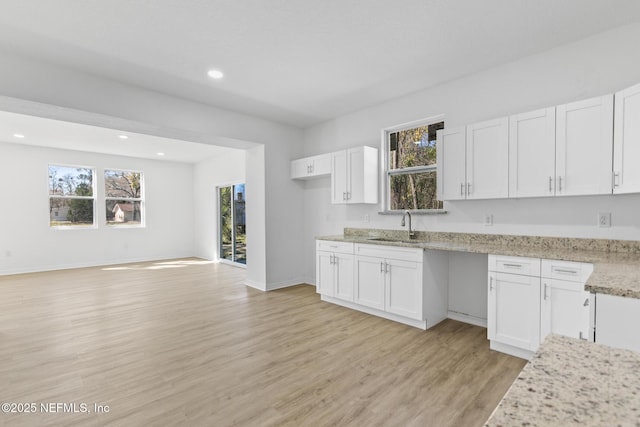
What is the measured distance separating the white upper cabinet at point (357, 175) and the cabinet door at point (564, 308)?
7.65 ft

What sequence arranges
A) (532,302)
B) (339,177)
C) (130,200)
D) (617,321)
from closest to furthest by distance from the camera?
(617,321)
(532,302)
(339,177)
(130,200)

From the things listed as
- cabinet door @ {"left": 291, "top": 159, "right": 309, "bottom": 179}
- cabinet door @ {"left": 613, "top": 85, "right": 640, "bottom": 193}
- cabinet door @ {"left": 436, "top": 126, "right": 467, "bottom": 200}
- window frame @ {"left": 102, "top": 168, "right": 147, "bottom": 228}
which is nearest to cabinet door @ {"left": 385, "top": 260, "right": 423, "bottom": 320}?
cabinet door @ {"left": 436, "top": 126, "right": 467, "bottom": 200}

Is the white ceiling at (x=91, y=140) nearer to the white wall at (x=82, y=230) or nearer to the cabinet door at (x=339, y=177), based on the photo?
the white wall at (x=82, y=230)

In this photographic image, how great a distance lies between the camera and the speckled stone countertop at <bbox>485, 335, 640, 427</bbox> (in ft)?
1.73

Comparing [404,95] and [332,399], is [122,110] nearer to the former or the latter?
[404,95]

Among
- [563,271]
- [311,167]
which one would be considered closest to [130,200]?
[311,167]

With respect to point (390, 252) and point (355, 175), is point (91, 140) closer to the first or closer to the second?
point (355, 175)

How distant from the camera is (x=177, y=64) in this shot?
10.5 feet

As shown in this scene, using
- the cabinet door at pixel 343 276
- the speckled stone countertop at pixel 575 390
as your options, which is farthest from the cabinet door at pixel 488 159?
the speckled stone countertop at pixel 575 390

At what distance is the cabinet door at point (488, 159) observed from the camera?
3010 millimetres

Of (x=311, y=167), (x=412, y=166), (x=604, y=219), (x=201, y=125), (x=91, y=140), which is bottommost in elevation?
(x=604, y=219)

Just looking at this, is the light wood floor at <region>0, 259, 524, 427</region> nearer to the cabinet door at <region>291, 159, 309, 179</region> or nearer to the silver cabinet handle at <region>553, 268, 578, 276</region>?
the silver cabinet handle at <region>553, 268, 578, 276</region>

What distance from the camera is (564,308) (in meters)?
2.41

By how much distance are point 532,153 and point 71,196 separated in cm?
895
